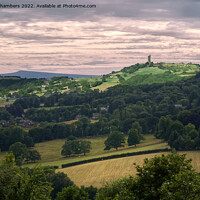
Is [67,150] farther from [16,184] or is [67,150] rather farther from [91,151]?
[16,184]

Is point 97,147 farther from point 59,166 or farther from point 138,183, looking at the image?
point 138,183

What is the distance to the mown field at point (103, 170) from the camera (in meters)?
89.3

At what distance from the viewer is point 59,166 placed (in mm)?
110500

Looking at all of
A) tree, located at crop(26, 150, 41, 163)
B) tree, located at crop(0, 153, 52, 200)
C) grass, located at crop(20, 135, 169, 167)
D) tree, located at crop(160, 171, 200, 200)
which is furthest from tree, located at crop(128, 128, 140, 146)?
tree, located at crop(0, 153, 52, 200)

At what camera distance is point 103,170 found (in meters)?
99.1

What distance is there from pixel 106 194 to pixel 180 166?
13401mm

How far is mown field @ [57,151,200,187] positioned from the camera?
89.3 m

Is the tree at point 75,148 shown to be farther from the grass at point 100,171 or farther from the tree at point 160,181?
the tree at point 160,181

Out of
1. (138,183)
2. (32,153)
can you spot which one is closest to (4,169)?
(138,183)

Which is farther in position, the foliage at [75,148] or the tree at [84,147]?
the tree at [84,147]

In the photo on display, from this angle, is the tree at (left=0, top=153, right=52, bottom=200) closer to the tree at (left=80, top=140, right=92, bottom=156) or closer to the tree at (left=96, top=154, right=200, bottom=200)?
the tree at (left=96, top=154, right=200, bottom=200)

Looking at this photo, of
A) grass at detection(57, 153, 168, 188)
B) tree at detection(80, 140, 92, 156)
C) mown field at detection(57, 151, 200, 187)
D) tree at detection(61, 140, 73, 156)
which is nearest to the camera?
grass at detection(57, 153, 168, 188)

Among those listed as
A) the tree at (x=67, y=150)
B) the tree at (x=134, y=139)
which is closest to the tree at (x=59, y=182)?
the tree at (x=67, y=150)

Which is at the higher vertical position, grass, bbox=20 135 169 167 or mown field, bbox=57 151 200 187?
mown field, bbox=57 151 200 187
